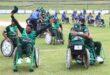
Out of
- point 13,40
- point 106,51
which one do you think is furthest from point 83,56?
point 106,51

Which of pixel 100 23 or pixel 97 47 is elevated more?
pixel 97 47

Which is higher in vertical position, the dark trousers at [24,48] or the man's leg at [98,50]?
the dark trousers at [24,48]

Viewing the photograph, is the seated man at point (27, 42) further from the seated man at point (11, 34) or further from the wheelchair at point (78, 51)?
the seated man at point (11, 34)

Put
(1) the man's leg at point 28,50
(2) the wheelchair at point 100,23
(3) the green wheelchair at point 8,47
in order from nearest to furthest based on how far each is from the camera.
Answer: (1) the man's leg at point 28,50 < (3) the green wheelchair at point 8,47 < (2) the wheelchair at point 100,23

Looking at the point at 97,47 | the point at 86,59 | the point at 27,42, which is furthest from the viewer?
the point at 97,47

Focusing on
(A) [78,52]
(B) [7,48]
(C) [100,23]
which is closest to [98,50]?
(A) [78,52]

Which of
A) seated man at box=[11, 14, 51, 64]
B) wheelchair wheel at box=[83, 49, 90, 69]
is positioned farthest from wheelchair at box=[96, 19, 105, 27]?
seated man at box=[11, 14, 51, 64]

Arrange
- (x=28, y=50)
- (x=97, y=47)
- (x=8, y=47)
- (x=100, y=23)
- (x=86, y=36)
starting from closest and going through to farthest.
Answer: (x=28, y=50)
(x=86, y=36)
(x=97, y=47)
(x=8, y=47)
(x=100, y=23)

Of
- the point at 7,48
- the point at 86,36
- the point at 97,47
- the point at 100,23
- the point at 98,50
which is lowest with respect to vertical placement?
the point at 100,23

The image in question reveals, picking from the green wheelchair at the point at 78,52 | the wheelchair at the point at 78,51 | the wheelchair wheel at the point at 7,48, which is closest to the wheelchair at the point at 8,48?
the wheelchair wheel at the point at 7,48

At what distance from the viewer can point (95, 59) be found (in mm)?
14789

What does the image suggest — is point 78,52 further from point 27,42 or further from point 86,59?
point 27,42

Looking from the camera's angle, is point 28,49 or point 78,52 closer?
point 28,49

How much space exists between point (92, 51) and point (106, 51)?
177 inches
